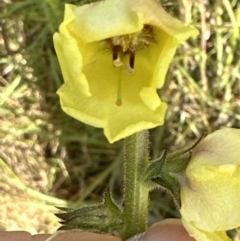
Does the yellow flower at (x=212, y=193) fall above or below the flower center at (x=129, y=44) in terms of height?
below

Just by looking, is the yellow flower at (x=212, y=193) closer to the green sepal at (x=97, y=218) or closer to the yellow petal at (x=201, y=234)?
the yellow petal at (x=201, y=234)

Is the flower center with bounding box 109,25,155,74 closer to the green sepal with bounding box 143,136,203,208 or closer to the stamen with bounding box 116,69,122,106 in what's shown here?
the stamen with bounding box 116,69,122,106

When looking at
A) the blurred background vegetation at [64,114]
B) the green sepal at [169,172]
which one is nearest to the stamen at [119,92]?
the green sepal at [169,172]

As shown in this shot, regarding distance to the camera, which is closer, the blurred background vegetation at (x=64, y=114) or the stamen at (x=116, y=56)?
the stamen at (x=116, y=56)

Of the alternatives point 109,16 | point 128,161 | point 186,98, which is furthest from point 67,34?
point 186,98

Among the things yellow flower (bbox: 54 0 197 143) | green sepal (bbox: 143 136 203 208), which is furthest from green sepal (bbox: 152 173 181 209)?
yellow flower (bbox: 54 0 197 143)

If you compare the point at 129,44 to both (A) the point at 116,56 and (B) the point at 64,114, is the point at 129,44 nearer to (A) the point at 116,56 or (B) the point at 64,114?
(A) the point at 116,56

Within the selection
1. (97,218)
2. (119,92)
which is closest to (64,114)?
(97,218)

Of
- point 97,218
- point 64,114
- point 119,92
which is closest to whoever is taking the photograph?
point 119,92
